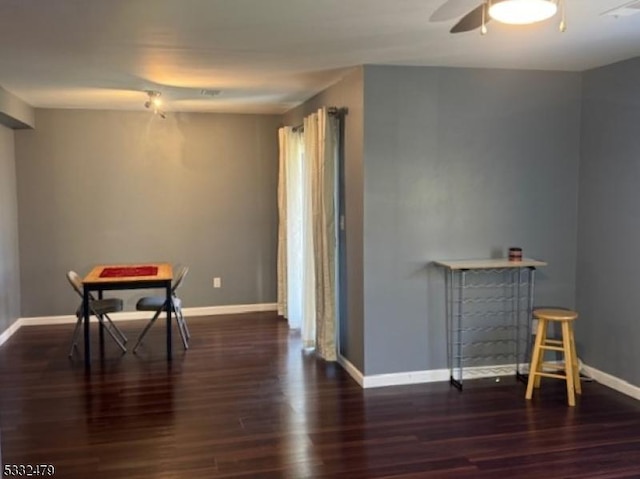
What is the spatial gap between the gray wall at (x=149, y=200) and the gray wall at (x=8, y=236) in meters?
0.11

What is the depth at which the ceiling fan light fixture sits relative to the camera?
194cm

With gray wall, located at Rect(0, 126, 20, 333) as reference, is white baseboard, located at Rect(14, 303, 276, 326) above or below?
below

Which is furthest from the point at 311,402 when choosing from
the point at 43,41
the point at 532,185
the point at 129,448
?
the point at 43,41

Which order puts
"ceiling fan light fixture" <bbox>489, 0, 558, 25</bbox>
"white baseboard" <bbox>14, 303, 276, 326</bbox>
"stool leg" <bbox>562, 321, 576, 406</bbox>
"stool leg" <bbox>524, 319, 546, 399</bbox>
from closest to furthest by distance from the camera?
"ceiling fan light fixture" <bbox>489, 0, 558, 25</bbox> < "stool leg" <bbox>562, 321, 576, 406</bbox> < "stool leg" <bbox>524, 319, 546, 399</bbox> < "white baseboard" <bbox>14, 303, 276, 326</bbox>

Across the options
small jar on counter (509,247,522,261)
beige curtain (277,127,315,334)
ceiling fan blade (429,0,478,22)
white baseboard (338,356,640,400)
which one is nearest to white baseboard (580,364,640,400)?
white baseboard (338,356,640,400)

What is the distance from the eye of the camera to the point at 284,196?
602cm

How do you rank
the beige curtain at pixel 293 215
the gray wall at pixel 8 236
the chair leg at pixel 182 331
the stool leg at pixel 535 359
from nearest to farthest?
1. the stool leg at pixel 535 359
2. the chair leg at pixel 182 331
3. the gray wall at pixel 8 236
4. the beige curtain at pixel 293 215

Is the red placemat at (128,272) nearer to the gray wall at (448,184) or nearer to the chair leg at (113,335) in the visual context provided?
the chair leg at (113,335)

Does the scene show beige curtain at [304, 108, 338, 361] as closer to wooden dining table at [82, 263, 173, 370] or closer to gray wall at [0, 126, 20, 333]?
wooden dining table at [82, 263, 173, 370]

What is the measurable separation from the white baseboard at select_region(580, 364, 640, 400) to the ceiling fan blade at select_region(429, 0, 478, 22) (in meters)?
2.77

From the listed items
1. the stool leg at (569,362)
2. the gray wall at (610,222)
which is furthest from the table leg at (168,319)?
the gray wall at (610,222)

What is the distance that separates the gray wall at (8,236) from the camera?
17.8ft

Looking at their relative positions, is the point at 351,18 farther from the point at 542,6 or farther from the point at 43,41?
the point at 43,41

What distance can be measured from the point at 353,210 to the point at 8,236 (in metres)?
3.58
